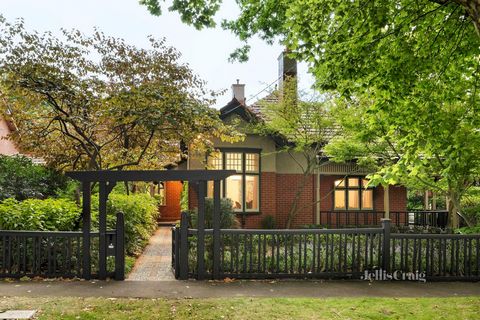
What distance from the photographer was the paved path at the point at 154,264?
948 cm

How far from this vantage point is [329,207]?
1927 cm

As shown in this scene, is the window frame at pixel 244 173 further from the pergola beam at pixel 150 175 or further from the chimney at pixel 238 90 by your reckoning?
the pergola beam at pixel 150 175

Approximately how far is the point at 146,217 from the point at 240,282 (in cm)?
772

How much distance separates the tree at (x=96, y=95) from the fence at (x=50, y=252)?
3437 mm

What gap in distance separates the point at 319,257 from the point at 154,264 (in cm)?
428

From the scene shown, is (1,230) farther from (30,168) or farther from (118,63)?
(30,168)

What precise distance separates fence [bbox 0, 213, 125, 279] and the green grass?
1544 mm

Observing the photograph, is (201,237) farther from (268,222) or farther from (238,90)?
(238,90)

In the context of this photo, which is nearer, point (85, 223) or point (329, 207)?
point (85, 223)

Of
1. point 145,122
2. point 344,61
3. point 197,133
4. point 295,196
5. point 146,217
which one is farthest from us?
point 295,196

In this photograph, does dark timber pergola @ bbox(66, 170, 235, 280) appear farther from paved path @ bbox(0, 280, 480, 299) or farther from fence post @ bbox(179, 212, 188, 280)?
paved path @ bbox(0, 280, 480, 299)

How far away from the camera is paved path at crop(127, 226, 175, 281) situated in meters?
9.48

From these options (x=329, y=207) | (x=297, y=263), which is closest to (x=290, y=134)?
(x=329, y=207)

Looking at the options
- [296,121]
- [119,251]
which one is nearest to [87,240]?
[119,251]
